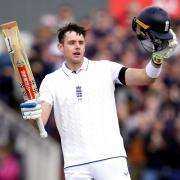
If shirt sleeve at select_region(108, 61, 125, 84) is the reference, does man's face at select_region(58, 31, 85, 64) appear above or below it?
above

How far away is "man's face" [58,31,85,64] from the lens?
1011 centimetres

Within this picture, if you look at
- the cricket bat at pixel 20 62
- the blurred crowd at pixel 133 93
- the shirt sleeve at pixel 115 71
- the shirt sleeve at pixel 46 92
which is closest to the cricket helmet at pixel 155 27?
the shirt sleeve at pixel 115 71

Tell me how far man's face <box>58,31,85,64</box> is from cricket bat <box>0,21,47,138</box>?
0.48m

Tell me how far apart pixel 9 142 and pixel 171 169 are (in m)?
2.57

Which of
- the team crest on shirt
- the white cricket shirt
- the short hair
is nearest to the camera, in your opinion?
the white cricket shirt

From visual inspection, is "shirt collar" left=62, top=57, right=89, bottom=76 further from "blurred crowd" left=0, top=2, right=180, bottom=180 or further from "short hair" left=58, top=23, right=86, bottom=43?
"blurred crowd" left=0, top=2, right=180, bottom=180

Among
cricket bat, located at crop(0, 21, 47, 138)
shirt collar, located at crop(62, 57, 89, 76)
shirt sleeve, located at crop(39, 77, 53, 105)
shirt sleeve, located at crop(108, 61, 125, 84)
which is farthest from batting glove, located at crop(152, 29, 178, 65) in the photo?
cricket bat, located at crop(0, 21, 47, 138)

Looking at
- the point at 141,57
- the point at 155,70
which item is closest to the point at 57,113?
the point at 155,70

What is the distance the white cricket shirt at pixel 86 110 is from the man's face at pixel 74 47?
0.14 m

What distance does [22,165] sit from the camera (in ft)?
50.2

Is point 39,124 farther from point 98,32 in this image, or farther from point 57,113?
point 98,32

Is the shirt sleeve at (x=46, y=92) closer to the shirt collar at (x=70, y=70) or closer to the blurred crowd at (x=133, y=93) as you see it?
the shirt collar at (x=70, y=70)

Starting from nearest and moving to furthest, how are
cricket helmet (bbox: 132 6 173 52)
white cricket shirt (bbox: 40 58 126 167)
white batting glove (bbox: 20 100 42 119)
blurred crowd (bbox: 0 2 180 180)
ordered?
white batting glove (bbox: 20 100 42 119) → cricket helmet (bbox: 132 6 173 52) → white cricket shirt (bbox: 40 58 126 167) → blurred crowd (bbox: 0 2 180 180)

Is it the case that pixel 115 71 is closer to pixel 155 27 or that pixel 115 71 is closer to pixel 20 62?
pixel 155 27
